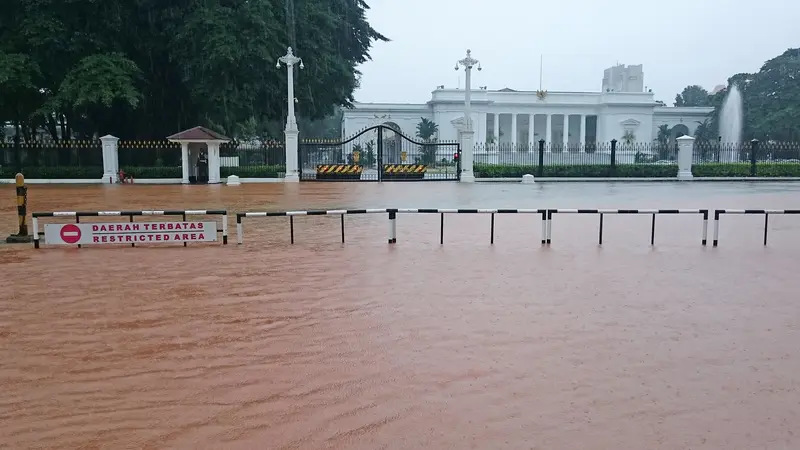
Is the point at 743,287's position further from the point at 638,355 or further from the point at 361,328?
the point at 361,328

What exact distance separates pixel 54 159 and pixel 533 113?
51.7 m

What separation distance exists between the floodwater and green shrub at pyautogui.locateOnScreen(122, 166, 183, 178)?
24.2 m

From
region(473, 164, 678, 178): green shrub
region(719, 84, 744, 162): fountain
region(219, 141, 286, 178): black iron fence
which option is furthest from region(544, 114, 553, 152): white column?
region(219, 141, 286, 178): black iron fence

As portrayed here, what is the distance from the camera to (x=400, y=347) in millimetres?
6051

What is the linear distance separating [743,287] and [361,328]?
5.20 metres

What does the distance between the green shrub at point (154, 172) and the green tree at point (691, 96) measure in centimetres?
9542

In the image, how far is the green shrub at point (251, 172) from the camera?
115 feet

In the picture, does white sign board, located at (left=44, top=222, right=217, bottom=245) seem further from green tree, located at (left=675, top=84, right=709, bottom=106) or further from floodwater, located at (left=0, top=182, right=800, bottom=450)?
green tree, located at (left=675, top=84, right=709, bottom=106)

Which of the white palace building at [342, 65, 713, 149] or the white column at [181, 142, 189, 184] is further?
the white palace building at [342, 65, 713, 149]

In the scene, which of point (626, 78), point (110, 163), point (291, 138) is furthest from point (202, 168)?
point (626, 78)

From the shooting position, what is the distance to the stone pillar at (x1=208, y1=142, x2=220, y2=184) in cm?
3266

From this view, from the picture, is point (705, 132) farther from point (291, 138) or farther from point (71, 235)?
point (71, 235)

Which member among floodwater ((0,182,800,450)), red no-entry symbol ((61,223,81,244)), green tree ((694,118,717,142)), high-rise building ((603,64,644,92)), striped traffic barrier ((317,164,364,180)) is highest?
high-rise building ((603,64,644,92))

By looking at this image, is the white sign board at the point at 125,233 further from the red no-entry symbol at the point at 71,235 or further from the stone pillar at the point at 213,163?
the stone pillar at the point at 213,163
